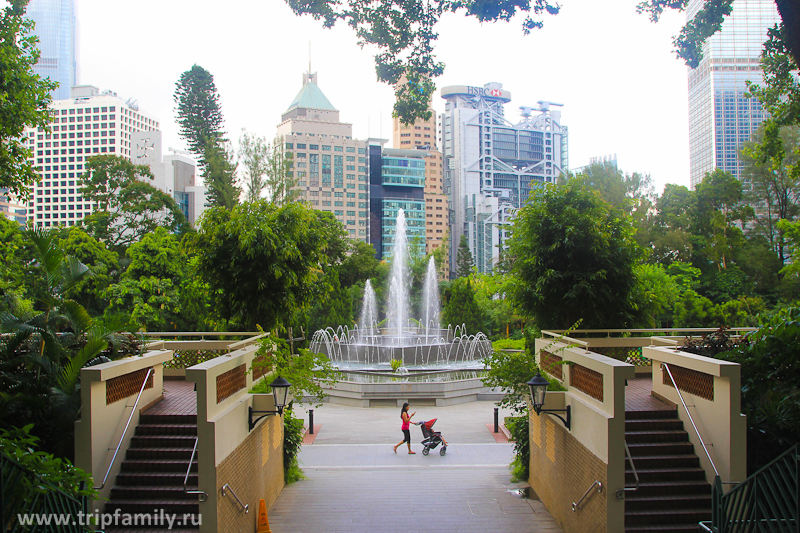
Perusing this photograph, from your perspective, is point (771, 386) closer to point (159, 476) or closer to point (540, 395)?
point (540, 395)

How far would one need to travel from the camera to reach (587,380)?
750cm

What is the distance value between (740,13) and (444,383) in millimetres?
21471

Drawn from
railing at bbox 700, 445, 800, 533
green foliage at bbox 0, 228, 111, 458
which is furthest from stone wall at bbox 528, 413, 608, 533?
green foliage at bbox 0, 228, 111, 458

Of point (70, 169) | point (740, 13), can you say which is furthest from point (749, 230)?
point (70, 169)

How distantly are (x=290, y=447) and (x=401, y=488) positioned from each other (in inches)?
95.3

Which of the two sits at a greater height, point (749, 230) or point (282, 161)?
point (282, 161)

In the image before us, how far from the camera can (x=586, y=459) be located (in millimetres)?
7105

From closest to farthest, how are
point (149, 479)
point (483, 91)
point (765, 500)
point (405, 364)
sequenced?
1. point (765, 500)
2. point (149, 479)
3. point (405, 364)
4. point (483, 91)

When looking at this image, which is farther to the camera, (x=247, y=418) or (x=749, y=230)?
(x=749, y=230)

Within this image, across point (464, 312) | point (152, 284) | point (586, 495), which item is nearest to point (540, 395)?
point (586, 495)

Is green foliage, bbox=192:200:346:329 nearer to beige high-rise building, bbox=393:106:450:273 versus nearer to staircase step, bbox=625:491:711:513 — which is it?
staircase step, bbox=625:491:711:513

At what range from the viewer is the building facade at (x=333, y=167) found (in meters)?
100

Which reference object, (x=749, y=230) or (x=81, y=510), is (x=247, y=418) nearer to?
(x=81, y=510)

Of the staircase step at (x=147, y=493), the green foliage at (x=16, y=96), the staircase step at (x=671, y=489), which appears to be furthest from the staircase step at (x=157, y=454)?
the green foliage at (x=16, y=96)
